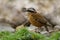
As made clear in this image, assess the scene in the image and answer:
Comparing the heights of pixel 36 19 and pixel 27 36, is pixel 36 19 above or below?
above

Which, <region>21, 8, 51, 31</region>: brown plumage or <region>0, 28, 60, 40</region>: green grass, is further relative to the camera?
<region>21, 8, 51, 31</region>: brown plumage

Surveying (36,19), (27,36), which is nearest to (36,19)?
(36,19)

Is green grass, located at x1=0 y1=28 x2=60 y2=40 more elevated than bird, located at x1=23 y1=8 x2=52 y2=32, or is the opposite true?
bird, located at x1=23 y1=8 x2=52 y2=32

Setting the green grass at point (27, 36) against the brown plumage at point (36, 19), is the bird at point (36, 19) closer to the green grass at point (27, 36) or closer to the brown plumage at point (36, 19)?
the brown plumage at point (36, 19)

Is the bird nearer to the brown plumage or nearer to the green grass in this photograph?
the brown plumage

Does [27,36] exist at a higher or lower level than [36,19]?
lower

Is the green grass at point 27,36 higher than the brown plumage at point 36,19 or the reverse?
the reverse

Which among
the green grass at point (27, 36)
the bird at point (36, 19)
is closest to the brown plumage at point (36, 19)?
the bird at point (36, 19)

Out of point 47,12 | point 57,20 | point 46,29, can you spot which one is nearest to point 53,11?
point 47,12

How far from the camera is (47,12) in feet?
53.3

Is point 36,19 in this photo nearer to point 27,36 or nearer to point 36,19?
point 36,19

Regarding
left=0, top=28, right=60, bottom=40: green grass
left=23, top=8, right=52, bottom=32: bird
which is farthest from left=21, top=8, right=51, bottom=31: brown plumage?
left=0, top=28, right=60, bottom=40: green grass

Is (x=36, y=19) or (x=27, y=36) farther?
(x=36, y=19)

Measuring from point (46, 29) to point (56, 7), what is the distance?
15.5 feet
